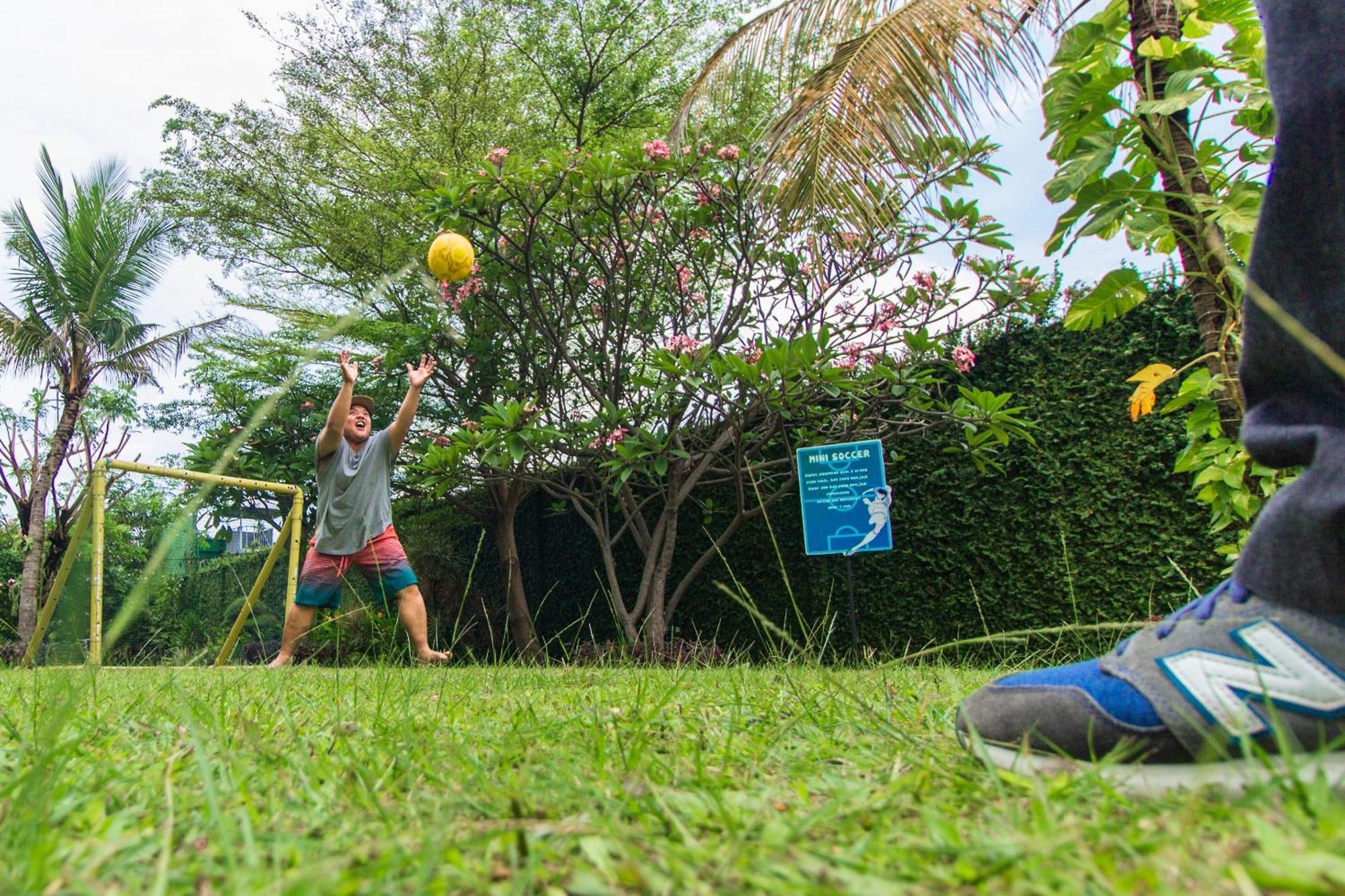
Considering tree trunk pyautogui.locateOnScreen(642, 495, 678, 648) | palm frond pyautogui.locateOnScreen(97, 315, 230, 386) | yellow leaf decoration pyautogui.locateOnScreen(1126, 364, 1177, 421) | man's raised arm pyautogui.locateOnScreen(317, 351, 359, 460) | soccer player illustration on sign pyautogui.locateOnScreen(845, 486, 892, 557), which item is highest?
palm frond pyautogui.locateOnScreen(97, 315, 230, 386)

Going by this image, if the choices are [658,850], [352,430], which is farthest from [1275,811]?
[352,430]

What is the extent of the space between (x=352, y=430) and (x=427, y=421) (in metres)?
3.29

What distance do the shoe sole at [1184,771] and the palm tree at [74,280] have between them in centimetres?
1553

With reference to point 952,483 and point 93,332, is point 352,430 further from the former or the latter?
point 93,332

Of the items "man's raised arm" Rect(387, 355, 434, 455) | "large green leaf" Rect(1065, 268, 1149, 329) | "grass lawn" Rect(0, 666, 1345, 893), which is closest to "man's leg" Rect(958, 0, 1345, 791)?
"grass lawn" Rect(0, 666, 1345, 893)

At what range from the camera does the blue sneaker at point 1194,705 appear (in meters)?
0.79

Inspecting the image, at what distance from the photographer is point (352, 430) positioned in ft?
16.5

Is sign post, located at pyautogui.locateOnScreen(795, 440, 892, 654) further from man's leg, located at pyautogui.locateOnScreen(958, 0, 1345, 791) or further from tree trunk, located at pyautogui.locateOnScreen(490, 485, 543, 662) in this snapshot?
man's leg, located at pyautogui.locateOnScreen(958, 0, 1345, 791)

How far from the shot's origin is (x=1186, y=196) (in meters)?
2.08

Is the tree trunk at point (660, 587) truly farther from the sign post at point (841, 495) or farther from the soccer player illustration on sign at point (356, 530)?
the soccer player illustration on sign at point (356, 530)

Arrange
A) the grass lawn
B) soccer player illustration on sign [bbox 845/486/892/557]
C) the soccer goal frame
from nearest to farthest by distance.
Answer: the grass lawn, the soccer goal frame, soccer player illustration on sign [bbox 845/486/892/557]

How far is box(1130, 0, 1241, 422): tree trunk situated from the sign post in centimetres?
262

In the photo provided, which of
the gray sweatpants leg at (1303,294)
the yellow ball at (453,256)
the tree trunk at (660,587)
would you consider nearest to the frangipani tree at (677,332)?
the tree trunk at (660,587)

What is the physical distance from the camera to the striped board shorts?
15.3 feet
